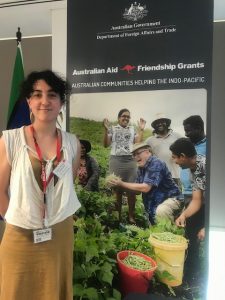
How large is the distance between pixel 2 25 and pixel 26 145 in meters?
1.60

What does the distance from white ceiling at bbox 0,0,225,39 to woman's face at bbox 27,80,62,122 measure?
88cm

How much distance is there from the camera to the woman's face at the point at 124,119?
2037 millimetres

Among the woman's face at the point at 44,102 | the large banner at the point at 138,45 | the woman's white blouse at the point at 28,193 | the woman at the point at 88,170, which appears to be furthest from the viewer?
the woman at the point at 88,170

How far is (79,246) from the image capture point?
206 cm

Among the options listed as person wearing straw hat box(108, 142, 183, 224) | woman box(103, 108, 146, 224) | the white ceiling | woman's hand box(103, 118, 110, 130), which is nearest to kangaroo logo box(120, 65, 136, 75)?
woman box(103, 108, 146, 224)

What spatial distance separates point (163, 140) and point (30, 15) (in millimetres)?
1479

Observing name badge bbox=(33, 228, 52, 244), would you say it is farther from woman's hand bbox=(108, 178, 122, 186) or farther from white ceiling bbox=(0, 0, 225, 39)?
white ceiling bbox=(0, 0, 225, 39)

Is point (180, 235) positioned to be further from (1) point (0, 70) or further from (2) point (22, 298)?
(1) point (0, 70)

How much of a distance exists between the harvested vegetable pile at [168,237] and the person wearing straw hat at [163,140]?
34 centimetres

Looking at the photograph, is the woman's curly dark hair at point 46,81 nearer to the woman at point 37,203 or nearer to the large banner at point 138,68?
the woman at point 37,203

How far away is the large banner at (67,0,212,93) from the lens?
1.87m

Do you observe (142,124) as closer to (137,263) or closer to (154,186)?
(154,186)

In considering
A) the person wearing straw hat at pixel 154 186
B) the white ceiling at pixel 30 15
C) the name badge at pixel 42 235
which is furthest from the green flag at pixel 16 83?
the name badge at pixel 42 235

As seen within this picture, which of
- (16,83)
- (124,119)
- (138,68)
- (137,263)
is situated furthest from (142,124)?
(16,83)
